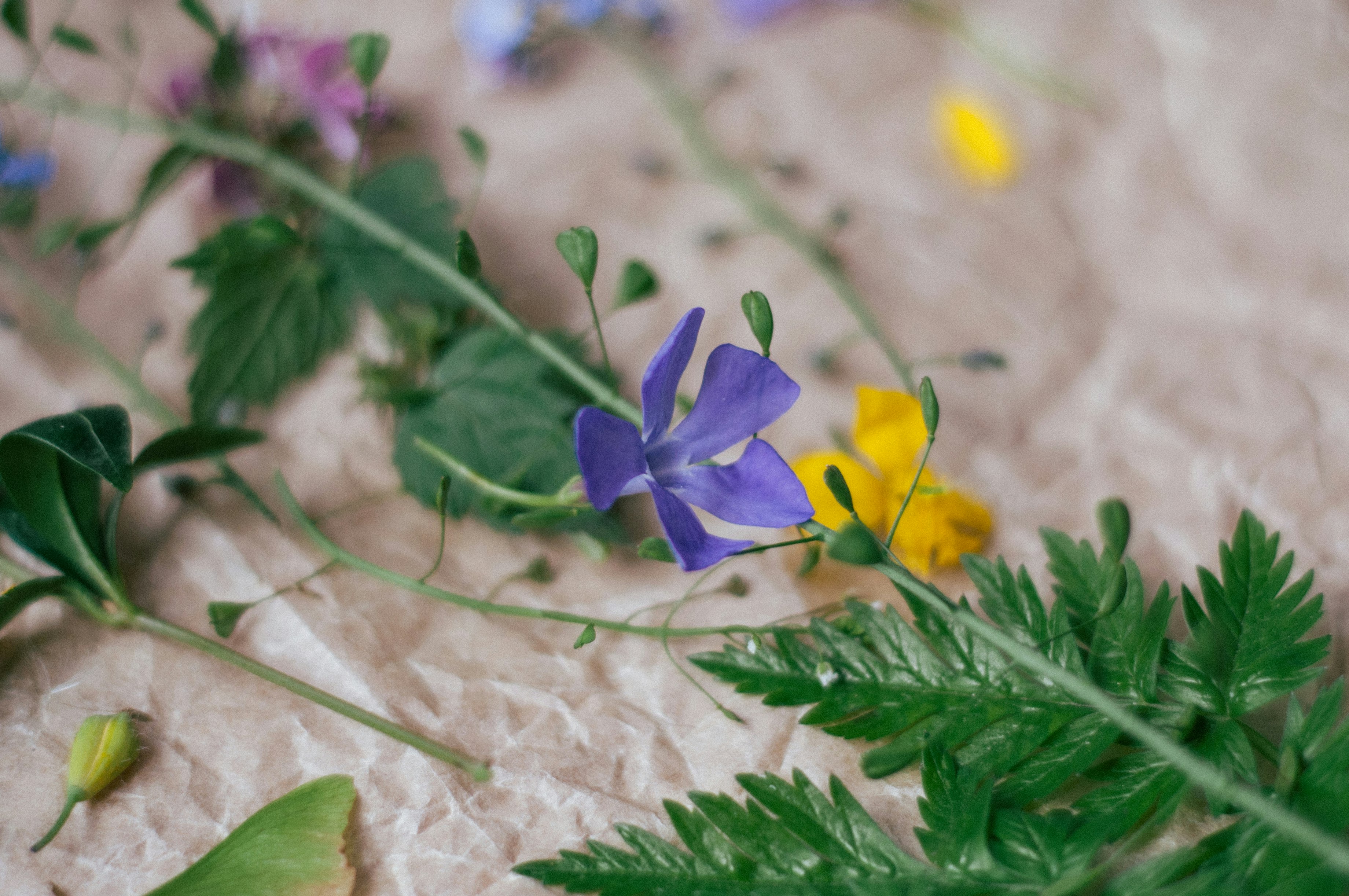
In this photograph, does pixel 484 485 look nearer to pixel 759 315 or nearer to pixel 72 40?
pixel 759 315

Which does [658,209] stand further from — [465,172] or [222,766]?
[222,766]

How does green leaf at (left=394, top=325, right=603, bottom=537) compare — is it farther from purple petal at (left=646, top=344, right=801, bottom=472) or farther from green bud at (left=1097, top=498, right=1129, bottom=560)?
green bud at (left=1097, top=498, right=1129, bottom=560)

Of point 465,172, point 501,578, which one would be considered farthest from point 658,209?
point 501,578

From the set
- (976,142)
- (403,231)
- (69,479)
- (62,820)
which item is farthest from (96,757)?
(976,142)

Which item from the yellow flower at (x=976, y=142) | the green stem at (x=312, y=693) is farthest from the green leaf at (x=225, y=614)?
the yellow flower at (x=976, y=142)

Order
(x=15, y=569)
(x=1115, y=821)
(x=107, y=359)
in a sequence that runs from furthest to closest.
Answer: (x=107, y=359) < (x=15, y=569) < (x=1115, y=821)

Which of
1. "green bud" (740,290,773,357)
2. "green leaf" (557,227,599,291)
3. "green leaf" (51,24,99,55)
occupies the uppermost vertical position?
"green leaf" (51,24,99,55)

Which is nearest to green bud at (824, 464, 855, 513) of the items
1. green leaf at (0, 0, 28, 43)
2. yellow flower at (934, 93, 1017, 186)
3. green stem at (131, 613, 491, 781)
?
green stem at (131, 613, 491, 781)
